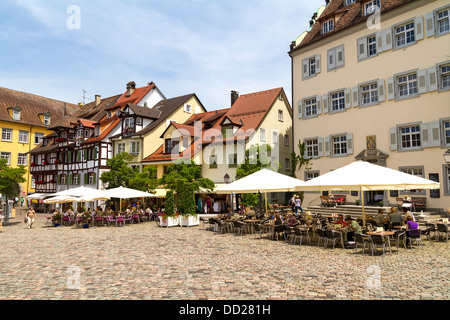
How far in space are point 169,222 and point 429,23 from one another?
20.3 m

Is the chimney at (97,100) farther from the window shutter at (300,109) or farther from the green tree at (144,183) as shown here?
the window shutter at (300,109)

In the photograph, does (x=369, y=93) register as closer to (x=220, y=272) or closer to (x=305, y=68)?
(x=305, y=68)

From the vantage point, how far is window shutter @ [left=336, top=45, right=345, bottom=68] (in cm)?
2644

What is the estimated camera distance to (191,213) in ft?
73.5

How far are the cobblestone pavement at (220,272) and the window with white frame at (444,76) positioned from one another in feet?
38.4

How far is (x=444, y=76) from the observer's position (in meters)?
20.9

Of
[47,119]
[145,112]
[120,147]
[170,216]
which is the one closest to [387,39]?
[170,216]

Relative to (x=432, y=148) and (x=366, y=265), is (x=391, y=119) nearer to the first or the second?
(x=432, y=148)

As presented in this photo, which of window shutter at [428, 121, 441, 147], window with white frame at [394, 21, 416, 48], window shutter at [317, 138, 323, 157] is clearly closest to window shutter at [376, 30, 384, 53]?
window with white frame at [394, 21, 416, 48]

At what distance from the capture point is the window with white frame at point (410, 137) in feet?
72.1

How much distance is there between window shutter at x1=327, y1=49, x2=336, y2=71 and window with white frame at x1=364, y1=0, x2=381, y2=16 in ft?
11.3

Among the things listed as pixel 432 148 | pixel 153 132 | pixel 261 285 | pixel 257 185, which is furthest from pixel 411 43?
pixel 153 132

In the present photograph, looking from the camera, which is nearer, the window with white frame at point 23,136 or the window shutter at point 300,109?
the window shutter at point 300,109

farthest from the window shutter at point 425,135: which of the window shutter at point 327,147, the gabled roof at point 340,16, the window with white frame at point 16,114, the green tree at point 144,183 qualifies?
the window with white frame at point 16,114
